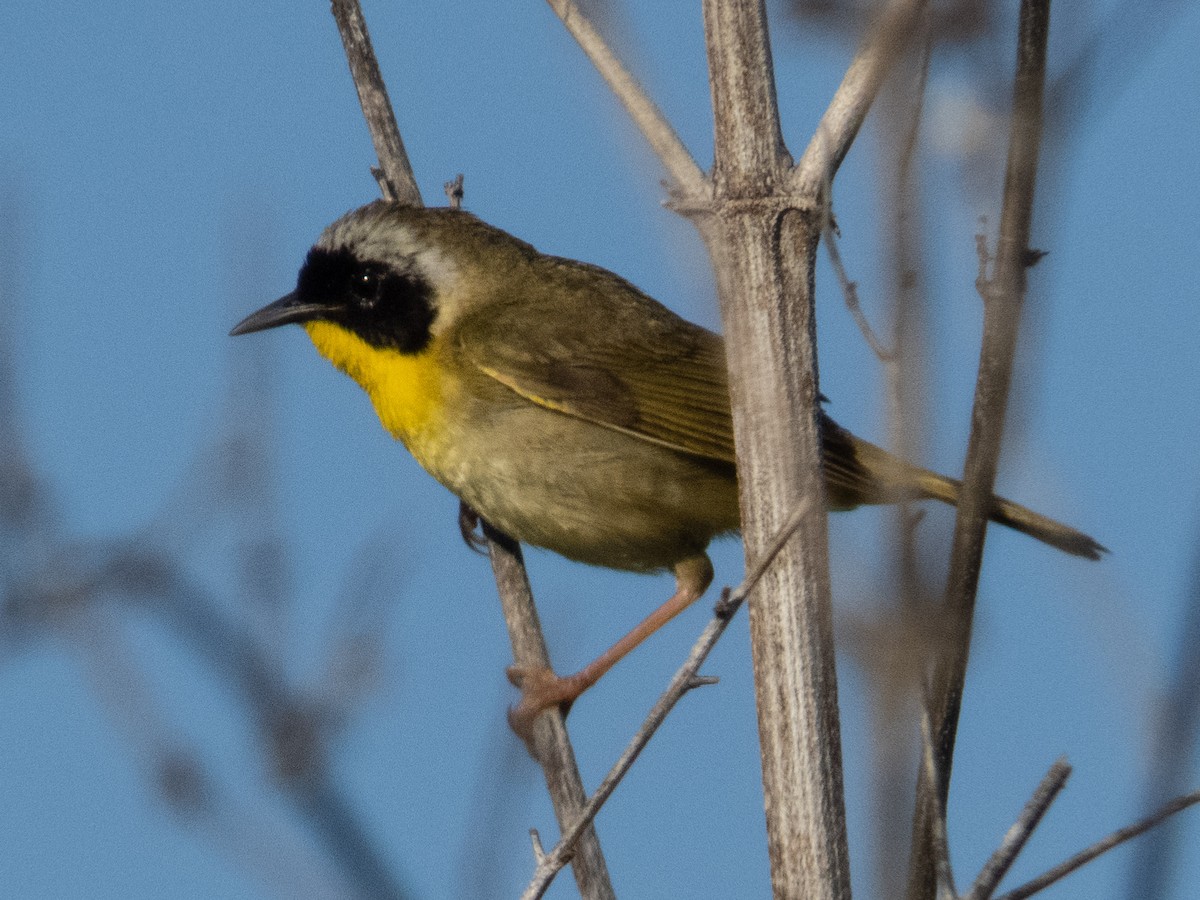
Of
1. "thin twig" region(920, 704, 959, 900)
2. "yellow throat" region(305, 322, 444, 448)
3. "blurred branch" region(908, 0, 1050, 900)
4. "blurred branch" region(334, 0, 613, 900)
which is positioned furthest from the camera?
"yellow throat" region(305, 322, 444, 448)

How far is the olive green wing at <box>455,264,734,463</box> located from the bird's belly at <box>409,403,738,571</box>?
0.21 ft

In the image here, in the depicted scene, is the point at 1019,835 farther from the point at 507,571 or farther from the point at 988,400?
the point at 507,571

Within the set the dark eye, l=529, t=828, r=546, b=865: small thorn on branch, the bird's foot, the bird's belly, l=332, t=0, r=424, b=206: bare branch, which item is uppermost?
l=332, t=0, r=424, b=206: bare branch

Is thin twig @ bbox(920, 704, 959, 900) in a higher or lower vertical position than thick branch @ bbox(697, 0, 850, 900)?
lower

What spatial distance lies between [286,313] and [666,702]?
8.14ft

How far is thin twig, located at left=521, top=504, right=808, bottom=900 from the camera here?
7.28 feet

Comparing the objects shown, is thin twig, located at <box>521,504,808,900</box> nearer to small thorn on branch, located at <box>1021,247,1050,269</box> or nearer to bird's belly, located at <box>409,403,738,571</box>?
small thorn on branch, located at <box>1021,247,1050,269</box>

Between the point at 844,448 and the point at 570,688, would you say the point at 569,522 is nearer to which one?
the point at 570,688

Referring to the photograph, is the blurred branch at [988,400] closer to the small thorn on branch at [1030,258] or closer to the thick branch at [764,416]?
the small thorn on branch at [1030,258]

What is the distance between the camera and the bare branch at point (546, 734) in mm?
2889

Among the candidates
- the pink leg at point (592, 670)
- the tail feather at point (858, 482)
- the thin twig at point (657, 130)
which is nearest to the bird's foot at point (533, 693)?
the pink leg at point (592, 670)

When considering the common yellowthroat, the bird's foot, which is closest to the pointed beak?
the common yellowthroat

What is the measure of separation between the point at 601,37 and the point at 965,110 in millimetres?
999

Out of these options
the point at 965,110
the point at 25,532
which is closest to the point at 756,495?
the point at 965,110
